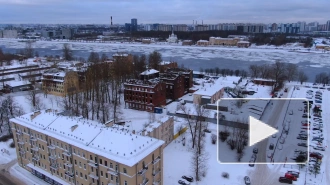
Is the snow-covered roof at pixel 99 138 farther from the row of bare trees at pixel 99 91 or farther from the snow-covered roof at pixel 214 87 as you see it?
the snow-covered roof at pixel 214 87

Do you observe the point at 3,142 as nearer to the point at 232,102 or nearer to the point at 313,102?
the point at 232,102

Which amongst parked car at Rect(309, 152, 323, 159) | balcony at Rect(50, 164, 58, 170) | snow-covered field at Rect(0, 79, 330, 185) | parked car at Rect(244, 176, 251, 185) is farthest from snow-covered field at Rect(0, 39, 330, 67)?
balcony at Rect(50, 164, 58, 170)


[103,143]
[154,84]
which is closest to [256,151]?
[103,143]

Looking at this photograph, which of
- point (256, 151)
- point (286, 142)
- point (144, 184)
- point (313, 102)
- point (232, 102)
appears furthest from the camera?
point (313, 102)

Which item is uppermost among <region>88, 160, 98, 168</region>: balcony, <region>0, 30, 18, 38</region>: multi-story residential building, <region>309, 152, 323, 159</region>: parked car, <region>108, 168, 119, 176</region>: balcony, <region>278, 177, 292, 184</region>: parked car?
<region>0, 30, 18, 38</region>: multi-story residential building

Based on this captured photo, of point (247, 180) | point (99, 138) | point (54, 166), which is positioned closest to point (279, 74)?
point (247, 180)
